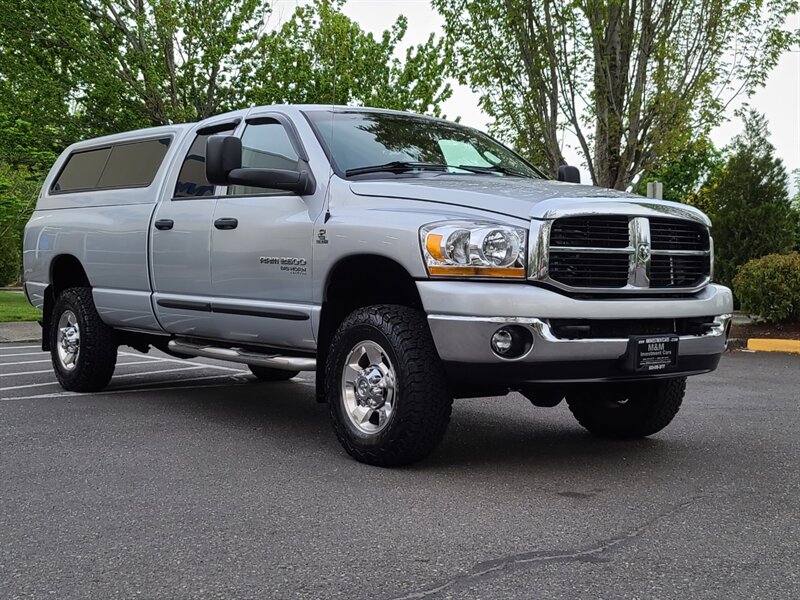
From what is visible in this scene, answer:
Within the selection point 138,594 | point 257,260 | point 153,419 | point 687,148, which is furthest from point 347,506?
point 687,148

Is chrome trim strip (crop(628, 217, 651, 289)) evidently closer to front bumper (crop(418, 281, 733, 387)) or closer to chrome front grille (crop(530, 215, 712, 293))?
chrome front grille (crop(530, 215, 712, 293))

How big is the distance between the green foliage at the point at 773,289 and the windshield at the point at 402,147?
29.3 ft

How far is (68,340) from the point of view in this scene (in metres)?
8.39

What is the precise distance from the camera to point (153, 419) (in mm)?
7062

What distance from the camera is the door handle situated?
6.42 meters

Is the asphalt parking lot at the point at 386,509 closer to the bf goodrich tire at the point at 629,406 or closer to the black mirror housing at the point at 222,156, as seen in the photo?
the bf goodrich tire at the point at 629,406

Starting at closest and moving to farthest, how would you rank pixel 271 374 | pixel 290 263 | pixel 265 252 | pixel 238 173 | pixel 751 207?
pixel 238 173 < pixel 290 263 < pixel 265 252 < pixel 271 374 < pixel 751 207

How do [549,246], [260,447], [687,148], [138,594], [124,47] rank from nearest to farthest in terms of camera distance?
1. [138,594]
2. [549,246]
3. [260,447]
4. [687,148]
5. [124,47]

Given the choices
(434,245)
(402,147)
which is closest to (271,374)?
(402,147)

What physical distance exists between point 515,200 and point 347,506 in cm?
176

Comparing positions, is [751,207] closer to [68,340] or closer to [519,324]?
[68,340]

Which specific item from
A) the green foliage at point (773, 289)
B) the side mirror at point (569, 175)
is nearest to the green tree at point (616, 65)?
the green foliage at point (773, 289)

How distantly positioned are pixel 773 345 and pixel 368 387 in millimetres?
9806

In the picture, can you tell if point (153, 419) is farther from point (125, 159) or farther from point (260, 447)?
point (125, 159)
